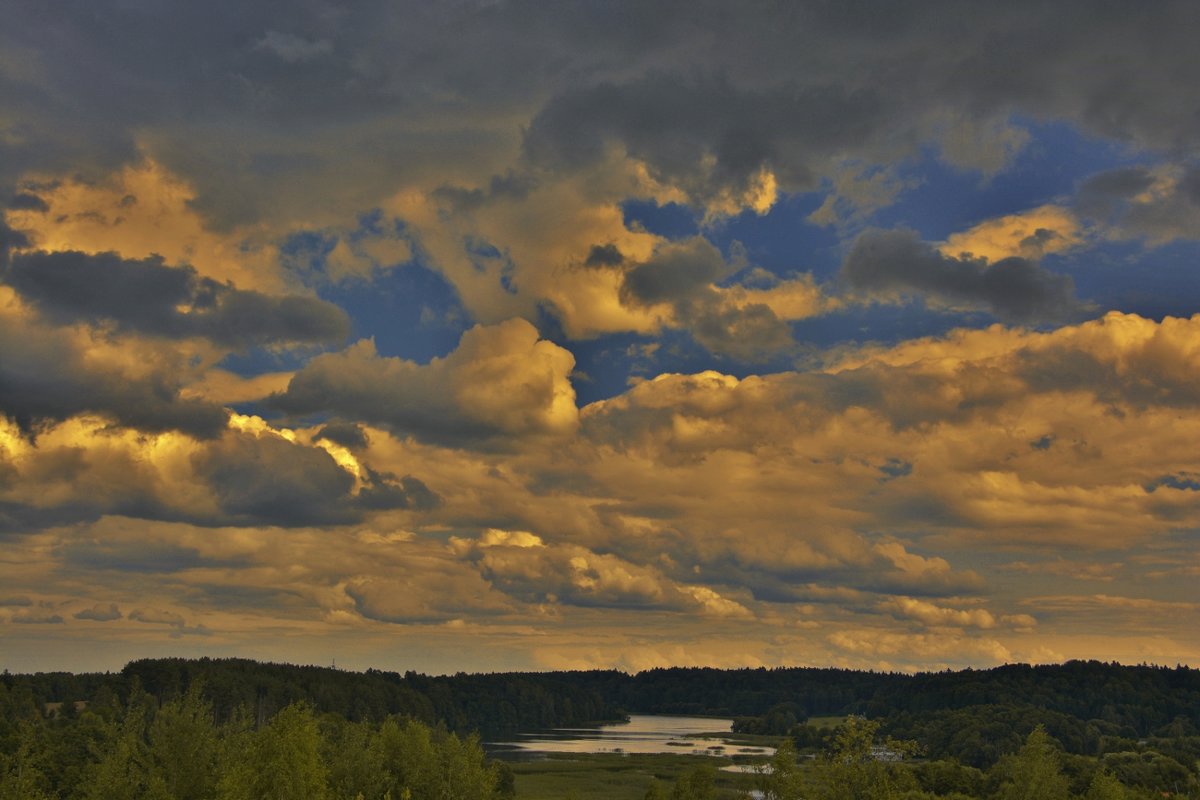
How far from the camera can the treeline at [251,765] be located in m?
70.1

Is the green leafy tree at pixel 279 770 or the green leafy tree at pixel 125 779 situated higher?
the green leafy tree at pixel 279 770

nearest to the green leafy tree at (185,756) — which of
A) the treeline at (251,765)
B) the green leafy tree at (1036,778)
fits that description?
the treeline at (251,765)

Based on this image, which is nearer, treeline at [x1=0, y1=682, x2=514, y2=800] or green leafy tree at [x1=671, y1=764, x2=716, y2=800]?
treeline at [x1=0, y1=682, x2=514, y2=800]

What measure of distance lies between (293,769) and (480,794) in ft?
154

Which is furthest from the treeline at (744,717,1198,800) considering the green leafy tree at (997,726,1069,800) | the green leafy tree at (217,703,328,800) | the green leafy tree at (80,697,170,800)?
the green leafy tree at (80,697,170,800)

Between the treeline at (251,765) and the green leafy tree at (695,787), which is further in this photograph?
the green leafy tree at (695,787)

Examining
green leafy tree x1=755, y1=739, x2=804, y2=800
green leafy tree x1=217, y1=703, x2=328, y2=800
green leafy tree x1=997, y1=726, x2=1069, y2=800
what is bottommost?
green leafy tree x1=997, y1=726, x2=1069, y2=800

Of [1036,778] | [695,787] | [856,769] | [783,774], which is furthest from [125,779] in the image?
[1036,778]

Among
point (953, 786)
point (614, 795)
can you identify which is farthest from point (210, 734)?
point (953, 786)

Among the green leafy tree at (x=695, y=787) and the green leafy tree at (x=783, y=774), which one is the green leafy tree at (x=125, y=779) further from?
the green leafy tree at (x=695, y=787)

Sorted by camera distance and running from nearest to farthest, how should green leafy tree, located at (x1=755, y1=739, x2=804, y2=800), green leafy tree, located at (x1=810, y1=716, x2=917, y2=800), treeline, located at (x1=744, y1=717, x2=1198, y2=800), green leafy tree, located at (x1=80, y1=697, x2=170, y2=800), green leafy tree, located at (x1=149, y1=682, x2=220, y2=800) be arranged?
1. green leafy tree, located at (x1=810, y1=716, x2=917, y2=800)
2. treeline, located at (x1=744, y1=717, x2=1198, y2=800)
3. green leafy tree, located at (x1=755, y1=739, x2=804, y2=800)
4. green leafy tree, located at (x1=80, y1=697, x2=170, y2=800)
5. green leafy tree, located at (x1=149, y1=682, x2=220, y2=800)

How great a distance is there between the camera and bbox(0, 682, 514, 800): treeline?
70062 millimetres

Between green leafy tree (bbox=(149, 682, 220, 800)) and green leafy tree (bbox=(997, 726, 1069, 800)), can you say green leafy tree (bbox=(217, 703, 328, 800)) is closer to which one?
green leafy tree (bbox=(149, 682, 220, 800))

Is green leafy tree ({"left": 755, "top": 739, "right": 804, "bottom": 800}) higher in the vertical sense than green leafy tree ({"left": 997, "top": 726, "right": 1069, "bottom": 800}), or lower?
higher
